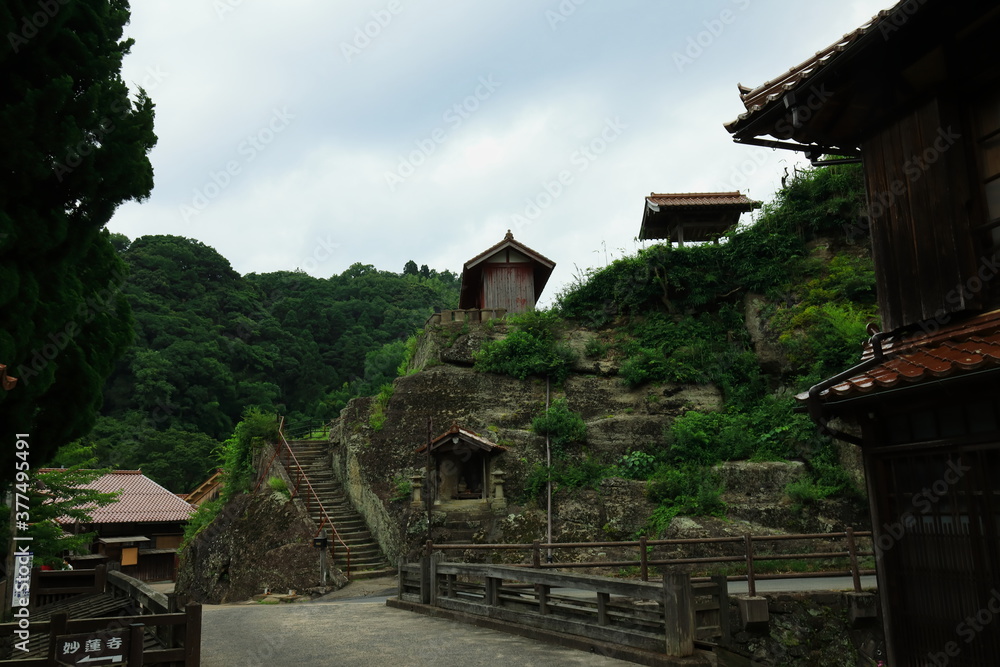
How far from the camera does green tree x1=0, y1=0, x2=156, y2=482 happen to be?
26.6 feet

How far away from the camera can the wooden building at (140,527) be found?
33562 mm

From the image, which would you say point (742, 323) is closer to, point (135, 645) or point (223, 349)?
point (135, 645)

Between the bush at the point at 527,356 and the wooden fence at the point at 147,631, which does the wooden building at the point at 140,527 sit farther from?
the wooden fence at the point at 147,631

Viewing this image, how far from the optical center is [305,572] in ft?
71.3

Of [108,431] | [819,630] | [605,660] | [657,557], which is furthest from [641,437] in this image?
[108,431]

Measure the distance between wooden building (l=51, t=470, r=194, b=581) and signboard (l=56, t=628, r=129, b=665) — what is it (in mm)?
30233

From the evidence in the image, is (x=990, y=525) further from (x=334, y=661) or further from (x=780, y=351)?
(x=780, y=351)

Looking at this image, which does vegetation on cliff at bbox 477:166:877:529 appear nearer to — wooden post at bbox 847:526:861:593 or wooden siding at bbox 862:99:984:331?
wooden post at bbox 847:526:861:593

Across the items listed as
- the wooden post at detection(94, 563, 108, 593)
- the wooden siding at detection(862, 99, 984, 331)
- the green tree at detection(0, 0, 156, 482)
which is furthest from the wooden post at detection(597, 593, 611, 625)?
the wooden post at detection(94, 563, 108, 593)

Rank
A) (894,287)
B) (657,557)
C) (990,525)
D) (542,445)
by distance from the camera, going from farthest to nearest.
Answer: (542,445) → (657,557) → (894,287) → (990,525)

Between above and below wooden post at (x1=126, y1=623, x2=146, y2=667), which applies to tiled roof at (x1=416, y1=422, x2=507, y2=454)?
above

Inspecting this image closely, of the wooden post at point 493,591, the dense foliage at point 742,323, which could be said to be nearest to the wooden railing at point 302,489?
the dense foliage at point 742,323

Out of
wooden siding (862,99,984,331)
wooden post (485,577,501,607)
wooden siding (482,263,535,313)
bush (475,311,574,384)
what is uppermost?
wooden siding (482,263,535,313)

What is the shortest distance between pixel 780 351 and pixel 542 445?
8.90 meters
